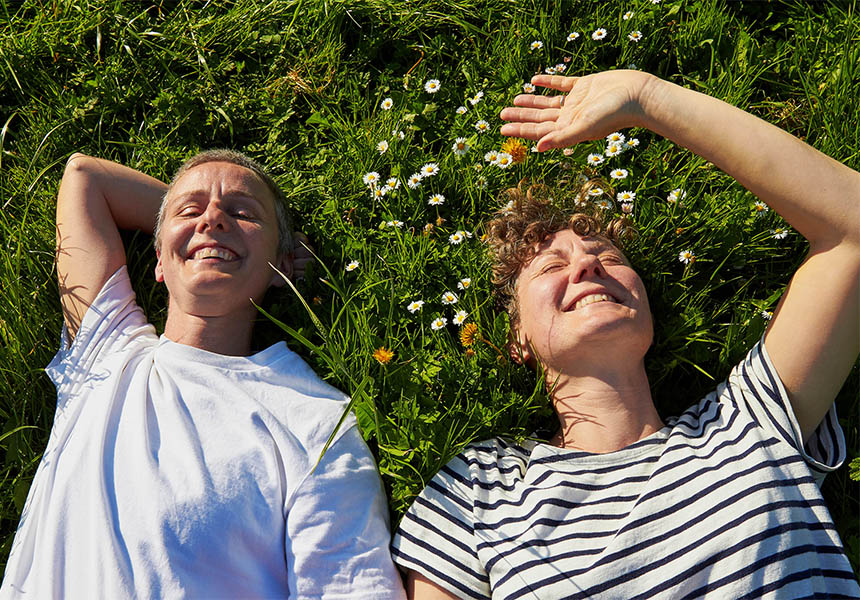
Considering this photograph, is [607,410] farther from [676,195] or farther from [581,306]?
[676,195]

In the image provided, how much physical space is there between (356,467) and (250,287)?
3.12 feet

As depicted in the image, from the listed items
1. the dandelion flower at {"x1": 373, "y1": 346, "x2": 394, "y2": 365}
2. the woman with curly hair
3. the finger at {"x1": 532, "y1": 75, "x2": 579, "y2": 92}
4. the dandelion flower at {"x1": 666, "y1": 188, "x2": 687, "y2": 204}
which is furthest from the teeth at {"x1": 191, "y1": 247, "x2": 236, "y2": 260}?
the dandelion flower at {"x1": 666, "y1": 188, "x2": 687, "y2": 204}

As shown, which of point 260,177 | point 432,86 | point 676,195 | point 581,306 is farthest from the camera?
point 432,86

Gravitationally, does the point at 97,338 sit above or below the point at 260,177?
below

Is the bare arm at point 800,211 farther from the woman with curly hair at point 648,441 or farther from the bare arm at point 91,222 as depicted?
the bare arm at point 91,222

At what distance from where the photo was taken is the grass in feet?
11.5

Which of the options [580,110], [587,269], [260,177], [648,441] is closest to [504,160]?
[580,110]

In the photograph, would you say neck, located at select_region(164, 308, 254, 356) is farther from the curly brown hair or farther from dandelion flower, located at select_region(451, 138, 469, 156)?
dandelion flower, located at select_region(451, 138, 469, 156)

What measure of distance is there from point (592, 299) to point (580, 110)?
78cm

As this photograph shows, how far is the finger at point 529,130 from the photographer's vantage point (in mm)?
3340

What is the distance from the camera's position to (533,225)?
3.48 m

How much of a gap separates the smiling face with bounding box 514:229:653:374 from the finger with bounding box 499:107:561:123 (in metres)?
0.51

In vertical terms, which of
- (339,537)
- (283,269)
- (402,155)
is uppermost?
(402,155)

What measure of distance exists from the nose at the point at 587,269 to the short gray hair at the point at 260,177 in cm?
139
